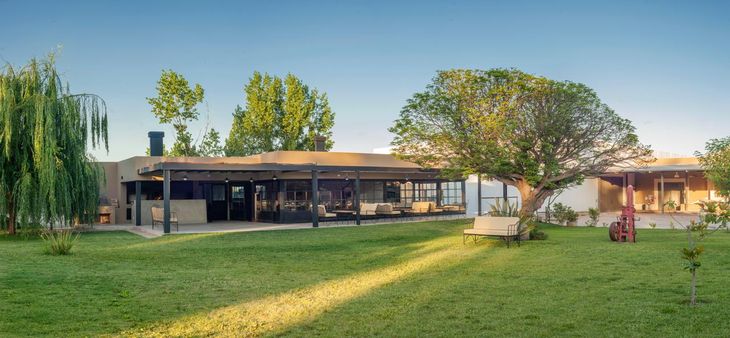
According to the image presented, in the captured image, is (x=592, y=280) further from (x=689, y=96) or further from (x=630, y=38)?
(x=689, y=96)

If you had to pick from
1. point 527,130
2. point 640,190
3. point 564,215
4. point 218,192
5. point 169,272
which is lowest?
point 169,272

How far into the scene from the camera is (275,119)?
4366cm

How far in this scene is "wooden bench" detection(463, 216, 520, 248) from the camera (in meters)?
12.8

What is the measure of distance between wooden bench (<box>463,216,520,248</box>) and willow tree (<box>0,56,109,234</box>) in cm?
1056

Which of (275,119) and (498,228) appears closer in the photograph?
(498,228)

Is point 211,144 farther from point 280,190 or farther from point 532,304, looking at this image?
point 532,304

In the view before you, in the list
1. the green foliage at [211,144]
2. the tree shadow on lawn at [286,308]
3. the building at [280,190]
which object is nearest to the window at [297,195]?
the building at [280,190]

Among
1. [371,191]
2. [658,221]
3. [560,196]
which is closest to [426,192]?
[371,191]

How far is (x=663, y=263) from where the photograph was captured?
9.52m

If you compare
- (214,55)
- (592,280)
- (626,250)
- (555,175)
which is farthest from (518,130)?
(214,55)

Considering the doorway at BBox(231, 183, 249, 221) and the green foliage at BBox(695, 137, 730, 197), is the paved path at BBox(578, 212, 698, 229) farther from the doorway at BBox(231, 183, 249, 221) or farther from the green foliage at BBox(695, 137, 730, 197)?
the doorway at BBox(231, 183, 249, 221)

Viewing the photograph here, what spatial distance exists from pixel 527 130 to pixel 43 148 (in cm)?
1250

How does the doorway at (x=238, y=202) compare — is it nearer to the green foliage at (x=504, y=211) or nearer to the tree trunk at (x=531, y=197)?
the tree trunk at (x=531, y=197)

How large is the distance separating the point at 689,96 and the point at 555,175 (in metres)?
8.77
